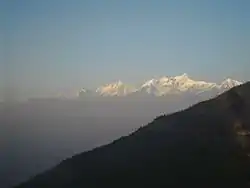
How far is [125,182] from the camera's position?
10.5 metres

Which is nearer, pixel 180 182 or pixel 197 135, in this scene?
pixel 180 182

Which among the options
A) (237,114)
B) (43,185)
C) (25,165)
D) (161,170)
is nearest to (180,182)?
(161,170)

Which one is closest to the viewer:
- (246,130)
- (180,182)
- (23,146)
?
(180,182)

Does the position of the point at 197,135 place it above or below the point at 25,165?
below

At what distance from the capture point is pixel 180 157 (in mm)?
10758

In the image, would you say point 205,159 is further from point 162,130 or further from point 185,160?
point 162,130

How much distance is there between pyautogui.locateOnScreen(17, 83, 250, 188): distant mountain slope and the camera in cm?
1036

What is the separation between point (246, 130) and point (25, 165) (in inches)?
4707

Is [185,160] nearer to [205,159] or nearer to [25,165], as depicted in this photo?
[205,159]

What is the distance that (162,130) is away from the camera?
1249 cm

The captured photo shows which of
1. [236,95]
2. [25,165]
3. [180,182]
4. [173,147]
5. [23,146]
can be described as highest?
[23,146]

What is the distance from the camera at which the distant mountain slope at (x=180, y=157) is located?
1036 centimetres

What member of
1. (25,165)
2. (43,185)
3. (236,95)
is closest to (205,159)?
(236,95)

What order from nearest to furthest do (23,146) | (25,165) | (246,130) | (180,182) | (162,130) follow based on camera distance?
(180,182), (246,130), (162,130), (25,165), (23,146)
